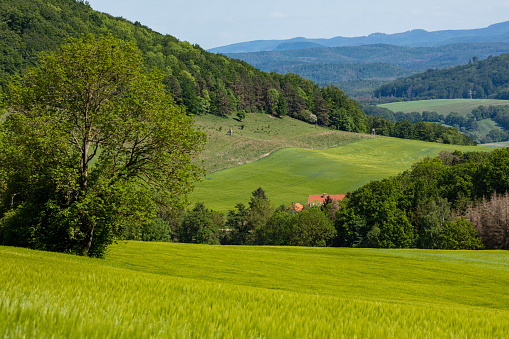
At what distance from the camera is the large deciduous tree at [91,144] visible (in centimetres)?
2536

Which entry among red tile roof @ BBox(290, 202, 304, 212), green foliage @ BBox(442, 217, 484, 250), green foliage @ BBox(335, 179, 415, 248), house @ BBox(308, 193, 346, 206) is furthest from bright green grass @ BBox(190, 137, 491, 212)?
green foliage @ BBox(442, 217, 484, 250)

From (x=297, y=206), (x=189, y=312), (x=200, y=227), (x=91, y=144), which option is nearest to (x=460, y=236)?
(x=200, y=227)

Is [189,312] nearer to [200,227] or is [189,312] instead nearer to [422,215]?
[422,215]

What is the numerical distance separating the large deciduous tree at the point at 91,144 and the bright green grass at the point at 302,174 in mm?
102057

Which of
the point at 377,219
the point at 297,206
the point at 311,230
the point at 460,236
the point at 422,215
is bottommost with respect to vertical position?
the point at 297,206

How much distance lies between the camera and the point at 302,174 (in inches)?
6486

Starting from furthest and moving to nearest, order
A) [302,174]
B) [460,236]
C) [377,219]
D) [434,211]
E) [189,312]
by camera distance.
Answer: [302,174]
[377,219]
[434,211]
[460,236]
[189,312]

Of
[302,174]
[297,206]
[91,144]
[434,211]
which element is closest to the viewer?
[91,144]

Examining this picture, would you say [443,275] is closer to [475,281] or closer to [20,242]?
[475,281]

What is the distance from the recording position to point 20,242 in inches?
1142

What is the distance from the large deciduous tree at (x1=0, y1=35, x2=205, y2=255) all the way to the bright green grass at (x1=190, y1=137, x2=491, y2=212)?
335 feet

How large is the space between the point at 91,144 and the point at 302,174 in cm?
13968

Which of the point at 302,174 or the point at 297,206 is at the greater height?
the point at 302,174

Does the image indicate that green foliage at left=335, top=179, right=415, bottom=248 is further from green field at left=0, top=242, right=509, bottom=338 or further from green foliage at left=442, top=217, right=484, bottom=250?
green field at left=0, top=242, right=509, bottom=338
